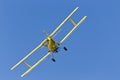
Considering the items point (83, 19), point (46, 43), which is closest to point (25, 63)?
point (46, 43)

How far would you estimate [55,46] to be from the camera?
87.7 meters

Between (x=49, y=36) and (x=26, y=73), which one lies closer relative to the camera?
(x=49, y=36)

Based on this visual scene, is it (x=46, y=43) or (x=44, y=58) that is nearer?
(x=46, y=43)

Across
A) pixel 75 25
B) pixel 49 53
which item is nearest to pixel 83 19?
pixel 75 25

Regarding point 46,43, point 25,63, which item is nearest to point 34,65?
point 25,63

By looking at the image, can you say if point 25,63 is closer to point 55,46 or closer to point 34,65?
point 34,65

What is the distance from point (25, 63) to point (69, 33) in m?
10.8

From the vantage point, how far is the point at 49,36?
3497 inches

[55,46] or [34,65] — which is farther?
[34,65]

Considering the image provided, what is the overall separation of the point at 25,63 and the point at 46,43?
29.2 feet

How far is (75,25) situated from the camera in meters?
95.8

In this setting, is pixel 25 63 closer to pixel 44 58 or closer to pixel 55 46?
pixel 44 58

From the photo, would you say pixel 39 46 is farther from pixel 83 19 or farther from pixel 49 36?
pixel 83 19

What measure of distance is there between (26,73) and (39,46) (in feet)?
22.8
